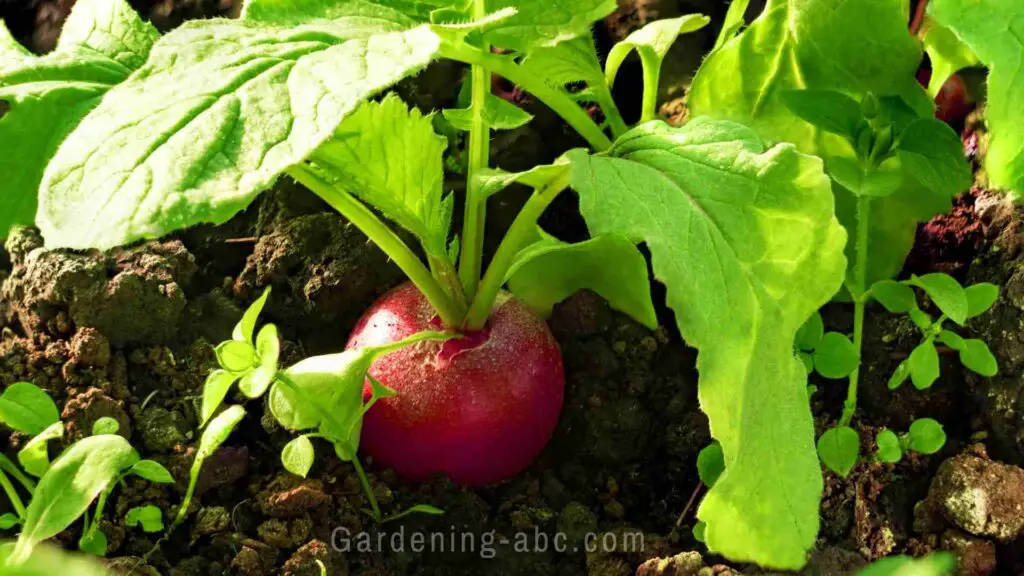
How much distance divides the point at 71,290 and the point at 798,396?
0.90 metres

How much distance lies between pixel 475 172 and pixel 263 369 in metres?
0.32

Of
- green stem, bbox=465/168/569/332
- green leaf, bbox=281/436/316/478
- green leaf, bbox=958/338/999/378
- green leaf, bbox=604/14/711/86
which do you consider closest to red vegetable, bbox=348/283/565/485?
green stem, bbox=465/168/569/332

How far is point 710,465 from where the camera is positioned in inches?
45.0

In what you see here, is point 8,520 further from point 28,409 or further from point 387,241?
point 387,241

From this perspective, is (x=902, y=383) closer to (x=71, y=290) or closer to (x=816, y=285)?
(x=816, y=285)

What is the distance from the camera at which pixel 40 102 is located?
102 centimetres

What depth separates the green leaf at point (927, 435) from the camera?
1.12 metres

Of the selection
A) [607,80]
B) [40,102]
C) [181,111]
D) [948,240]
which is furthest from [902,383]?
[40,102]

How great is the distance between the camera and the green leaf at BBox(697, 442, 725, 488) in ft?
3.75

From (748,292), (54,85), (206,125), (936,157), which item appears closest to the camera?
(206,125)

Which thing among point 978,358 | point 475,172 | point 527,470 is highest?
point 475,172

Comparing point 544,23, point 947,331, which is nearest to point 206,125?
point 544,23

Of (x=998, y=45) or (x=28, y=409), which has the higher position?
(x=998, y=45)

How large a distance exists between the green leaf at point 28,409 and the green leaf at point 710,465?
0.73 meters
